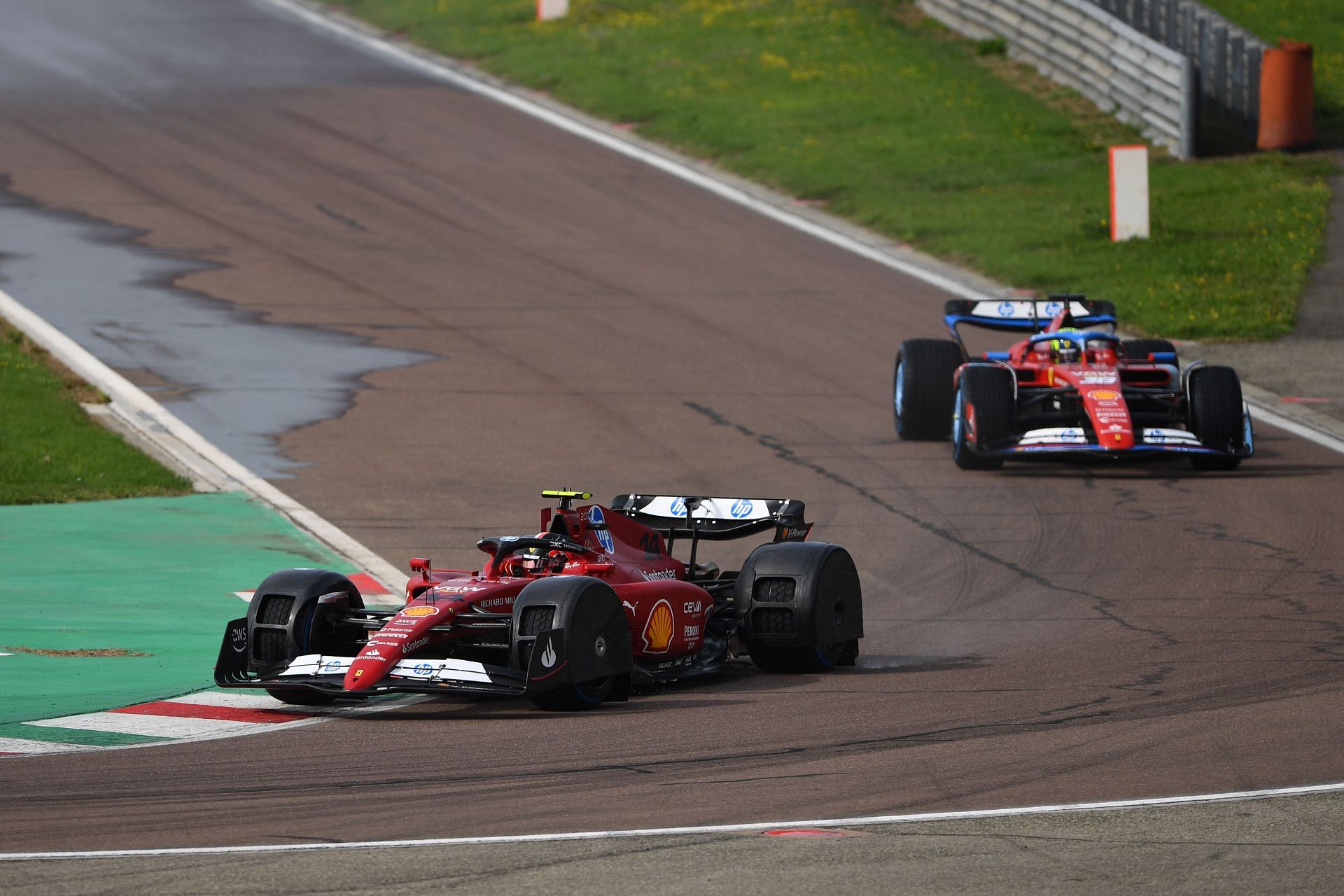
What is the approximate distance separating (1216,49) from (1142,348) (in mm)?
15852

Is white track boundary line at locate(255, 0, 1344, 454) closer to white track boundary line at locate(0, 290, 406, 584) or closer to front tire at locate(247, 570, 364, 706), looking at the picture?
white track boundary line at locate(0, 290, 406, 584)

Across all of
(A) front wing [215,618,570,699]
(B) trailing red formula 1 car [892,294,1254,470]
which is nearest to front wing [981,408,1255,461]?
(B) trailing red formula 1 car [892,294,1254,470]

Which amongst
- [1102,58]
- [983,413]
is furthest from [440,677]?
[1102,58]

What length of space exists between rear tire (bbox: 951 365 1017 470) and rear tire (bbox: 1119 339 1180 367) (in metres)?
1.65

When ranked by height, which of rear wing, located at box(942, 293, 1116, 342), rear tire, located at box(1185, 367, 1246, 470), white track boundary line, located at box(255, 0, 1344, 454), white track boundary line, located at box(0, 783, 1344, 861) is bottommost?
white track boundary line, located at box(0, 783, 1344, 861)

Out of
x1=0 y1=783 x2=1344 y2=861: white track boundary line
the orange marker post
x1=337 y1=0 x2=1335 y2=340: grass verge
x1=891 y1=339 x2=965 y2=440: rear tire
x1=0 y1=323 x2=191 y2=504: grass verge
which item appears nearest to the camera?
x1=0 y1=783 x2=1344 y2=861: white track boundary line

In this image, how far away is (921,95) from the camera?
3753 centimetres

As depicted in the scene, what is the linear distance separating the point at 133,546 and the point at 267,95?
2366 cm

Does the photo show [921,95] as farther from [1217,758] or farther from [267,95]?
[1217,758]

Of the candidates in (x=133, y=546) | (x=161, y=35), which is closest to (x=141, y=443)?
(x=133, y=546)

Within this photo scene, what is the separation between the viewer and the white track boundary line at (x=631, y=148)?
27438 mm

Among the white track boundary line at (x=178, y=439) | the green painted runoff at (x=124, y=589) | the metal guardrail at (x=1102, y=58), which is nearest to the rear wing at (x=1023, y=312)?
the white track boundary line at (x=178, y=439)

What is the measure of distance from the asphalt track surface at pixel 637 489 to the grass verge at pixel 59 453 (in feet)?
4.87

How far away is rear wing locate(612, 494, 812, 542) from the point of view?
13.0 metres
